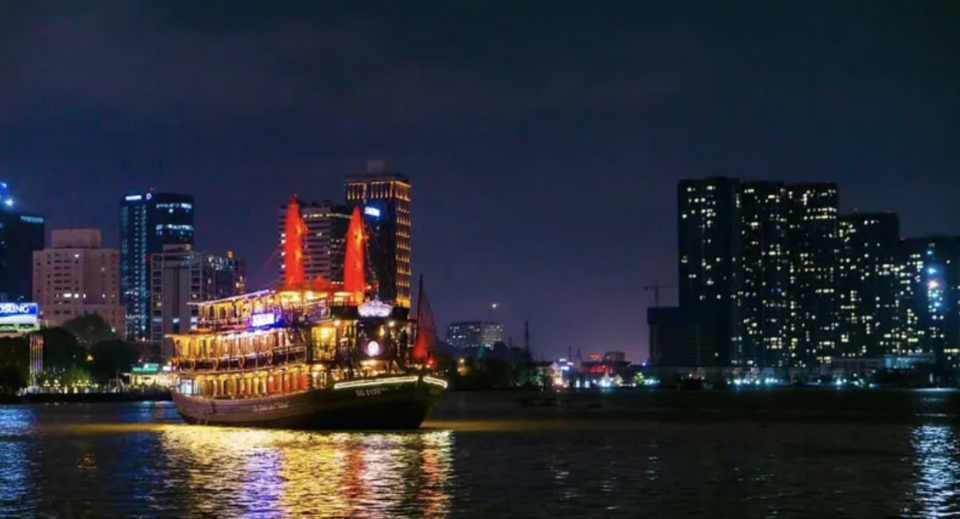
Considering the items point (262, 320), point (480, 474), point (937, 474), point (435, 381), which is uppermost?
point (262, 320)

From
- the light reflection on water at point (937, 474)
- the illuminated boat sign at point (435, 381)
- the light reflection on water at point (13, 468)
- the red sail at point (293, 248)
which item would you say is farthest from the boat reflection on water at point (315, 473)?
the light reflection on water at point (937, 474)

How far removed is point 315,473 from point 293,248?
61.9 meters

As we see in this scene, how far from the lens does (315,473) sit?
77.9 m

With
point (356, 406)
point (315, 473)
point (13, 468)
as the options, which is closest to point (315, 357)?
point (356, 406)

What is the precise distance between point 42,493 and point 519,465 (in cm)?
2888

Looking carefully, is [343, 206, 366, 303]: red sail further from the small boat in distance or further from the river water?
the river water

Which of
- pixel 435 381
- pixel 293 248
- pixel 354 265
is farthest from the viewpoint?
pixel 293 248

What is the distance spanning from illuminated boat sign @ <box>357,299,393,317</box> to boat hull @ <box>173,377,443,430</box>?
6136 millimetres

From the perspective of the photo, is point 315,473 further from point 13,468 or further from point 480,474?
point 13,468

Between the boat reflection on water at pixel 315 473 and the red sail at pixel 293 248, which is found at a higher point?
the red sail at pixel 293 248

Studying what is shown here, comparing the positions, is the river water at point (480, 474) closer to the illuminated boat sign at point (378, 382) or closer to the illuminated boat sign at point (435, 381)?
the illuminated boat sign at point (378, 382)

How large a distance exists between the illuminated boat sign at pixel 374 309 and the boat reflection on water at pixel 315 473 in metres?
10.0

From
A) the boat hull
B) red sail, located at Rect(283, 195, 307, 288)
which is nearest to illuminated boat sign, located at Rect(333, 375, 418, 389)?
the boat hull

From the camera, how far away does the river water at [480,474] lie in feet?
205
